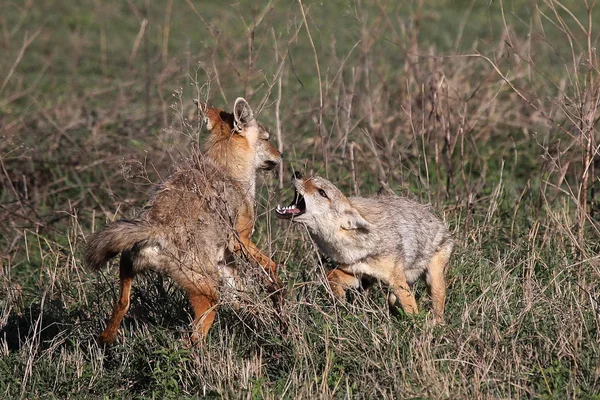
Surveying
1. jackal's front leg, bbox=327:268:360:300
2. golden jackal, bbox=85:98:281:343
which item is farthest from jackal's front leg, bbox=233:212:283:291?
jackal's front leg, bbox=327:268:360:300

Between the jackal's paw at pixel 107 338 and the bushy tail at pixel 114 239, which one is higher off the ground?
the bushy tail at pixel 114 239

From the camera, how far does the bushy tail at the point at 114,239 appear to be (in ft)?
20.2

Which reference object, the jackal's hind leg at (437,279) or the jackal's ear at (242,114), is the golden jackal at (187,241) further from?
the jackal's hind leg at (437,279)

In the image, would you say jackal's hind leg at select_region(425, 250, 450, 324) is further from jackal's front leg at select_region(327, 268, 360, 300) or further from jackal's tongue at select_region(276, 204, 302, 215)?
jackal's tongue at select_region(276, 204, 302, 215)

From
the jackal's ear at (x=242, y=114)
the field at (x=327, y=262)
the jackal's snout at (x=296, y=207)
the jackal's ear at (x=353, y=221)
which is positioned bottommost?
the field at (x=327, y=262)

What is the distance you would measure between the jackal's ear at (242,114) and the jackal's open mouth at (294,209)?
82 cm

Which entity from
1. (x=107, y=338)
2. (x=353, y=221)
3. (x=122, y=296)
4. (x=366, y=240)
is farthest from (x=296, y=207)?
(x=107, y=338)

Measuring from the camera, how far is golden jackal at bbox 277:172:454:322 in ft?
22.3

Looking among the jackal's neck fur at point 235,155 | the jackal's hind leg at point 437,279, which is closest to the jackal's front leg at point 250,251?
the jackal's neck fur at point 235,155

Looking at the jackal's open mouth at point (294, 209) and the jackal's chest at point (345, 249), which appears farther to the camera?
the jackal's chest at point (345, 249)

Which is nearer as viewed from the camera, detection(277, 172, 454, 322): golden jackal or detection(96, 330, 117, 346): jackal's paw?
detection(96, 330, 117, 346): jackal's paw

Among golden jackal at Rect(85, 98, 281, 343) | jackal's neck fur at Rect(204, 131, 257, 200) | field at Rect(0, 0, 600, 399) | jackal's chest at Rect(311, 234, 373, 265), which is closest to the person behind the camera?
A: field at Rect(0, 0, 600, 399)

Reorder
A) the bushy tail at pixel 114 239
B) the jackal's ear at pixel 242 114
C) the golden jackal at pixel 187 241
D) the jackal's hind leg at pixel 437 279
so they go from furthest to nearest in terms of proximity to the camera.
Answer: the jackal's ear at pixel 242 114 < the jackal's hind leg at pixel 437 279 < the golden jackal at pixel 187 241 < the bushy tail at pixel 114 239

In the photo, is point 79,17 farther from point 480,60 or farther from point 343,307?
point 343,307
